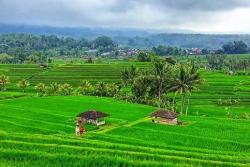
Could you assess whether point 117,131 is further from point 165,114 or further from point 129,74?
point 129,74

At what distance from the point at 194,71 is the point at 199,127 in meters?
18.7

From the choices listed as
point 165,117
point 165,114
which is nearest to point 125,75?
point 165,114

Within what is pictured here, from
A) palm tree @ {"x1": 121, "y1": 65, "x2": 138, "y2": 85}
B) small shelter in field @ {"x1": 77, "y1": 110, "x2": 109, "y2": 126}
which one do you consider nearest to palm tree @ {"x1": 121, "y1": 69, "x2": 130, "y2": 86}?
palm tree @ {"x1": 121, "y1": 65, "x2": 138, "y2": 85}

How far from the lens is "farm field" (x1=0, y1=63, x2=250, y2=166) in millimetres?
20409

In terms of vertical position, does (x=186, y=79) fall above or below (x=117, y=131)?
above

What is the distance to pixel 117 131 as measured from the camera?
47.4 m

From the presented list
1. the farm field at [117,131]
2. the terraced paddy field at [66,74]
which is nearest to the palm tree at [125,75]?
the farm field at [117,131]

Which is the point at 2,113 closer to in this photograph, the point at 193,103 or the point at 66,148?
the point at 66,148

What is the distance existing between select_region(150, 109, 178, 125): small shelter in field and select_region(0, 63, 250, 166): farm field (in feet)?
3.57

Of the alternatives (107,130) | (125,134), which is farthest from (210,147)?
(107,130)

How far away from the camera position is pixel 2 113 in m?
55.9

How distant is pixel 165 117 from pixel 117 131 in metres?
8.42

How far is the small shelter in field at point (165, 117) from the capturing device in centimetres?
5337

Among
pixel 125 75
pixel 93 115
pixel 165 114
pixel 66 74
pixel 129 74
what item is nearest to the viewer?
pixel 93 115
